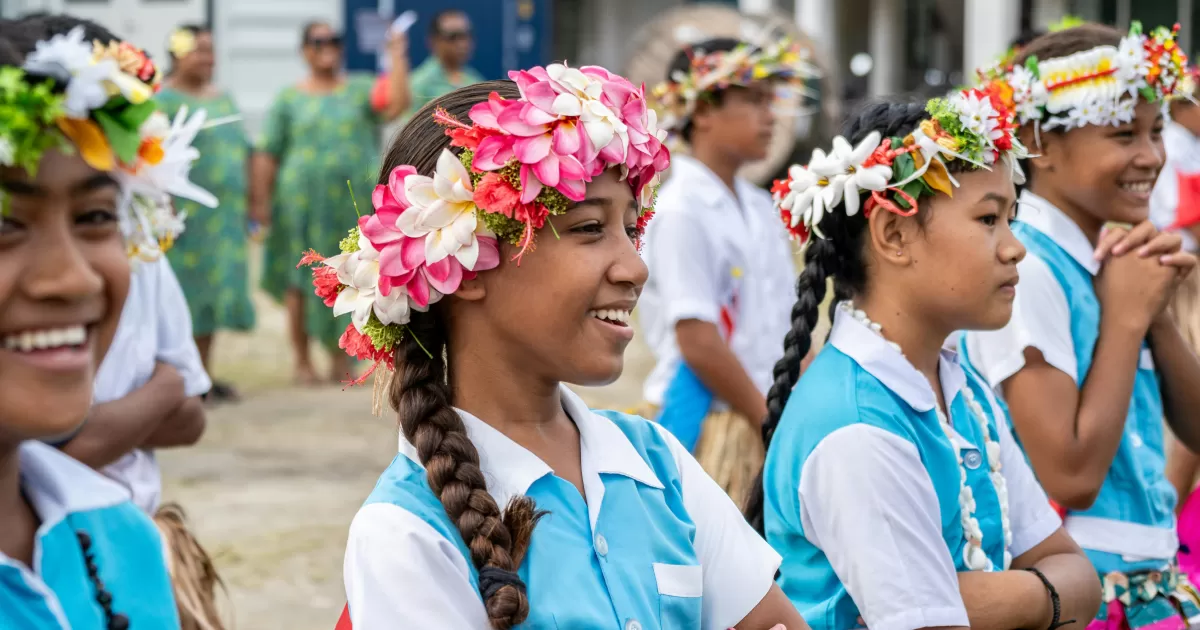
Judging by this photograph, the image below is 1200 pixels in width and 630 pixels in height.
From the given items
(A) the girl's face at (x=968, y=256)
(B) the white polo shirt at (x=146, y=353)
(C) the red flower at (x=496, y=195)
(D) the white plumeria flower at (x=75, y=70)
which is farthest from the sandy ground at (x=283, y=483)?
(D) the white plumeria flower at (x=75, y=70)

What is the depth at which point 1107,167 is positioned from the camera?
320 cm

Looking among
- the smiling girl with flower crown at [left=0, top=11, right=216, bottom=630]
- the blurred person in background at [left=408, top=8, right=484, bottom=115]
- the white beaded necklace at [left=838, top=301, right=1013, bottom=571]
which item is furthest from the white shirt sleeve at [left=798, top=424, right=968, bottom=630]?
the blurred person in background at [left=408, top=8, right=484, bottom=115]

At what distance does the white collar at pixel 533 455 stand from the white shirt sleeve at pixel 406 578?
0.46 feet

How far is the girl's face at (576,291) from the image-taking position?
76.9 inches

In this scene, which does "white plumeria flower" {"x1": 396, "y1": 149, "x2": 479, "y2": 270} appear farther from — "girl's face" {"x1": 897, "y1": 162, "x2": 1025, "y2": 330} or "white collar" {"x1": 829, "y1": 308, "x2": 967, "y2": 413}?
"girl's face" {"x1": 897, "y1": 162, "x2": 1025, "y2": 330}

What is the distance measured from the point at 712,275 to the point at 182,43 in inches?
188

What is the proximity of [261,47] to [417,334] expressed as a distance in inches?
602

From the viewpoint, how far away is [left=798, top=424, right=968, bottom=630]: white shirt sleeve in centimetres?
231

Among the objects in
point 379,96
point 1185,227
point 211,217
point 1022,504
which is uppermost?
point 1022,504

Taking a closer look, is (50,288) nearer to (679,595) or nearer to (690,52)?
(679,595)

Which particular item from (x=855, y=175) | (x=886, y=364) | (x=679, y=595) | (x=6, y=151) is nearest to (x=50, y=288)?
(x=6, y=151)

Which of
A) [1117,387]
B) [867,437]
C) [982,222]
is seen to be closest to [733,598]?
Result: [867,437]

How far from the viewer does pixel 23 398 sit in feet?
5.13

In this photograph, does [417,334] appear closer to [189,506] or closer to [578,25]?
[189,506]
